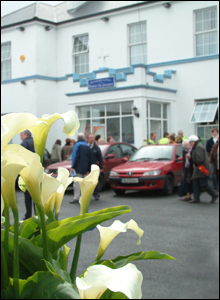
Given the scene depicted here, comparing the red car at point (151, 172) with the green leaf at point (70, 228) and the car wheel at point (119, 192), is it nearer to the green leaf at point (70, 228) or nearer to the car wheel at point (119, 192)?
the car wheel at point (119, 192)

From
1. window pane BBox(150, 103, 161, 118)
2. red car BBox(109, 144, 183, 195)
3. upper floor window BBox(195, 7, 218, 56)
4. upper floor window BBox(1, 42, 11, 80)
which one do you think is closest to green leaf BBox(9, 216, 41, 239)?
red car BBox(109, 144, 183, 195)

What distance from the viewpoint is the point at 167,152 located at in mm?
13133

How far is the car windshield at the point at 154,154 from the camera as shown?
13.0 meters

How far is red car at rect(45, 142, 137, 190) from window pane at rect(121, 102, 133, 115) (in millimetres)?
3518

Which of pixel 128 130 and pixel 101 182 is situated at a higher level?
pixel 128 130

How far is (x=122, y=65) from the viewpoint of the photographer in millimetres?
20906

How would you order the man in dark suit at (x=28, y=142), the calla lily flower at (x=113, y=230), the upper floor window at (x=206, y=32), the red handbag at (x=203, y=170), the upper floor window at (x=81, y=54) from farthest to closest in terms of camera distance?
1. the upper floor window at (x=81, y=54)
2. the upper floor window at (x=206, y=32)
3. the red handbag at (x=203, y=170)
4. the man in dark suit at (x=28, y=142)
5. the calla lily flower at (x=113, y=230)

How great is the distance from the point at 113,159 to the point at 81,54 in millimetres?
10199

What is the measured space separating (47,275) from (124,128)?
712 inches

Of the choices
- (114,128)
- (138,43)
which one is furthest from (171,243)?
(138,43)

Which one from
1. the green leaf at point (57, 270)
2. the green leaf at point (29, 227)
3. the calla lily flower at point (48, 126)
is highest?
the calla lily flower at point (48, 126)

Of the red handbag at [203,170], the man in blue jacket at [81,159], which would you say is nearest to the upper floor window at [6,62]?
the man in blue jacket at [81,159]

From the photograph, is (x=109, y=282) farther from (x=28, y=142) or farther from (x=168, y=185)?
(x=168, y=185)

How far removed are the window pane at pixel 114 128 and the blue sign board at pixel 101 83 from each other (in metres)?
1.62
